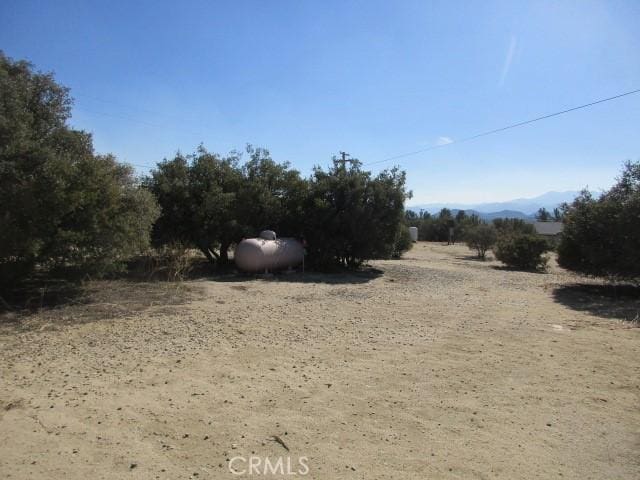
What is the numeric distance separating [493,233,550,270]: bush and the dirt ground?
490 inches

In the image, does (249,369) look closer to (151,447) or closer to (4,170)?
(151,447)

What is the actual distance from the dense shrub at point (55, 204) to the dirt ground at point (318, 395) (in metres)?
1.43

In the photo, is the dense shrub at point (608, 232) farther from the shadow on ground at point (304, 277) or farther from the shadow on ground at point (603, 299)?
the shadow on ground at point (304, 277)

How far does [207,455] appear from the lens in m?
3.48

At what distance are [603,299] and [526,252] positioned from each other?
9.14 meters

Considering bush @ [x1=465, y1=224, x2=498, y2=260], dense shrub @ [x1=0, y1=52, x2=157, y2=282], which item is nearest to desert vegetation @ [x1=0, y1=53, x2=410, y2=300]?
dense shrub @ [x1=0, y1=52, x2=157, y2=282]

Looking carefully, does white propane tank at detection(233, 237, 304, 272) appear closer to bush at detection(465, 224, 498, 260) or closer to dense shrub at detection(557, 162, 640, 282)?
dense shrub at detection(557, 162, 640, 282)

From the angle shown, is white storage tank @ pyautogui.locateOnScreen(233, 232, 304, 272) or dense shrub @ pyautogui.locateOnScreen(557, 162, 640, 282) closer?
dense shrub @ pyautogui.locateOnScreen(557, 162, 640, 282)

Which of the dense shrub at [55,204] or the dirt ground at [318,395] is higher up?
the dense shrub at [55,204]

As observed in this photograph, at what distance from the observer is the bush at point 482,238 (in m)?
28.8

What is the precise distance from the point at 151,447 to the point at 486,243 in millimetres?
28403

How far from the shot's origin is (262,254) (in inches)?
554

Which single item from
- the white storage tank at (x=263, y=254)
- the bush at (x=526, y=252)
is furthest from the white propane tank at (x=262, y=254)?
the bush at (x=526, y=252)

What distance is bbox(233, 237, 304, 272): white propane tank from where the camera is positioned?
14016mm
